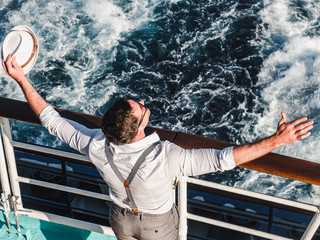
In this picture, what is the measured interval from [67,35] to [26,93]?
25.1 ft

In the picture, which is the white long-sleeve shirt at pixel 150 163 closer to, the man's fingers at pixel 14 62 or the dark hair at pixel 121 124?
the dark hair at pixel 121 124

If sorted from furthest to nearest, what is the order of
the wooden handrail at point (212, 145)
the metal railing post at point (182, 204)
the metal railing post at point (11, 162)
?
the metal railing post at point (11, 162)
the metal railing post at point (182, 204)
the wooden handrail at point (212, 145)

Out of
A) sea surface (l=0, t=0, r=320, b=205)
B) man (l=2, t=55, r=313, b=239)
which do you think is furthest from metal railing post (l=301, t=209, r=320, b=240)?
sea surface (l=0, t=0, r=320, b=205)

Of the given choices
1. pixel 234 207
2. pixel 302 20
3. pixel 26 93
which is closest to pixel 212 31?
pixel 302 20

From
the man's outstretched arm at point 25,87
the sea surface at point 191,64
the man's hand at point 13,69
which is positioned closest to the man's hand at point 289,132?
the man's outstretched arm at point 25,87

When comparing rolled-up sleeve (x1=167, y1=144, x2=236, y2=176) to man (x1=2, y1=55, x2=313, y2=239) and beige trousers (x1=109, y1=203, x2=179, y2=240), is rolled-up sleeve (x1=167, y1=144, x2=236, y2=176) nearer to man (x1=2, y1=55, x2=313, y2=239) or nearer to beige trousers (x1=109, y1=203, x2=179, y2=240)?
man (x1=2, y1=55, x2=313, y2=239)

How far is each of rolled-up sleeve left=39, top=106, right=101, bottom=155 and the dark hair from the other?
0.63ft

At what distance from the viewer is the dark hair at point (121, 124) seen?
1.45 m

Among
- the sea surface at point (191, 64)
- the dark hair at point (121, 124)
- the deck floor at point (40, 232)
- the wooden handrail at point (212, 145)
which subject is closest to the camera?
the dark hair at point (121, 124)

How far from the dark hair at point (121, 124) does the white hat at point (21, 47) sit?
0.63m

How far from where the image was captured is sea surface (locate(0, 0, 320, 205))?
7.58 m

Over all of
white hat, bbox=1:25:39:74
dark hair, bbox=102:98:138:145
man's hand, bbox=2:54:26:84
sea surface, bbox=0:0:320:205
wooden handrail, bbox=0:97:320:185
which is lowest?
sea surface, bbox=0:0:320:205

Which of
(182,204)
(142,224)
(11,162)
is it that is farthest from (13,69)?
(182,204)

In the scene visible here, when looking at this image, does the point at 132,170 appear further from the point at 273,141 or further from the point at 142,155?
the point at 273,141
